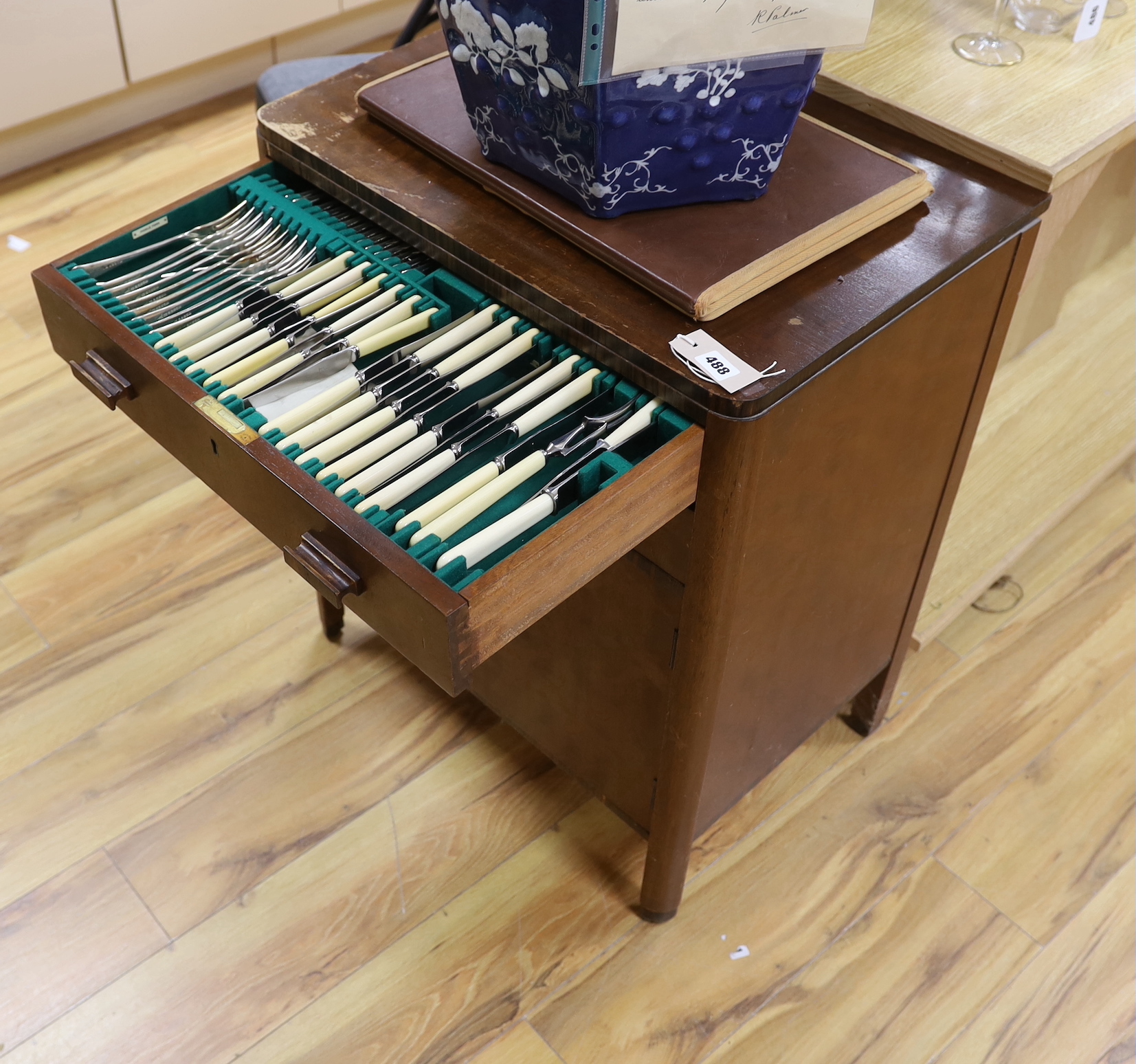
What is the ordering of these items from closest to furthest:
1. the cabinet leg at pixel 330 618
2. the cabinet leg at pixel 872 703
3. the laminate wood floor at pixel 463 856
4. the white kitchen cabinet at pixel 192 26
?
the laminate wood floor at pixel 463 856 < the cabinet leg at pixel 872 703 < the cabinet leg at pixel 330 618 < the white kitchen cabinet at pixel 192 26

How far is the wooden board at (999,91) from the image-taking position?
103cm

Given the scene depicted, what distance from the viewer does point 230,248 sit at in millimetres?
1042

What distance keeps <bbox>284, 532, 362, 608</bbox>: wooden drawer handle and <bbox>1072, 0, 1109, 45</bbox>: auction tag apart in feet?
3.14

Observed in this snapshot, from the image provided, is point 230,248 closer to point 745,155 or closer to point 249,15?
point 745,155

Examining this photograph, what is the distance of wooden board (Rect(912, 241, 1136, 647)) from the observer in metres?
1.60

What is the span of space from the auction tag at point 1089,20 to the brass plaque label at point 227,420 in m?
0.95

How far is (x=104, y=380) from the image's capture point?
36.9 inches

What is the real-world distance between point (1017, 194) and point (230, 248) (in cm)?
69

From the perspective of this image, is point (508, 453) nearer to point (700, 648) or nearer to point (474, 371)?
point (474, 371)

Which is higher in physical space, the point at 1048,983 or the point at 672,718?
the point at 672,718

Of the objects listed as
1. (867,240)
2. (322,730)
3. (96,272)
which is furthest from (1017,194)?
(322,730)

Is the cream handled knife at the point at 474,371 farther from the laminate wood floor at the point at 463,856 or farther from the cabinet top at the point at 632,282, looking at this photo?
the laminate wood floor at the point at 463,856

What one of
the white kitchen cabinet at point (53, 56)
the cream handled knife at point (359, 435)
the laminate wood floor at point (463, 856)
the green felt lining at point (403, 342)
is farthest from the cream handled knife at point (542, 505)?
the white kitchen cabinet at point (53, 56)
